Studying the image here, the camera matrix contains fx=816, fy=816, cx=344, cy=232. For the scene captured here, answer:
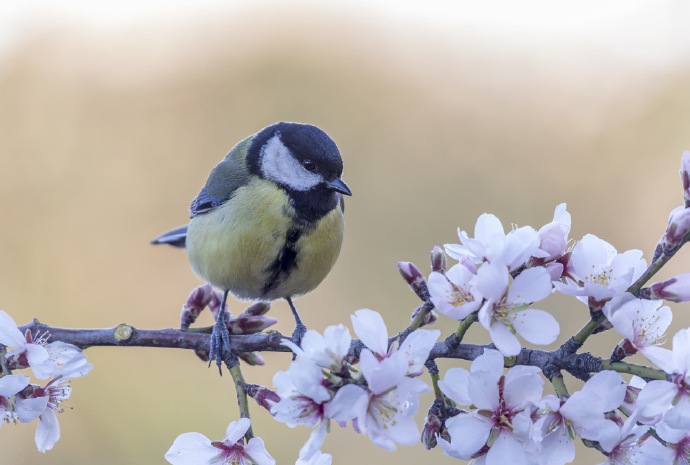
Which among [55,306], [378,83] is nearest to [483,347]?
[55,306]

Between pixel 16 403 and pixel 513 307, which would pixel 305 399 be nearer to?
pixel 513 307

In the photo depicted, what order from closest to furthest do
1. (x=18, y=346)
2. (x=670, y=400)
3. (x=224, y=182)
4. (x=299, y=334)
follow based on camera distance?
(x=670, y=400), (x=18, y=346), (x=299, y=334), (x=224, y=182)

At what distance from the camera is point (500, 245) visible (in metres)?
1.46

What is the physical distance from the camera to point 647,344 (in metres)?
1.52

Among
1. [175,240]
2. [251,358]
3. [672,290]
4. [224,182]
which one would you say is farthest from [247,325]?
[175,240]

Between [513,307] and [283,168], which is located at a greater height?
[513,307]

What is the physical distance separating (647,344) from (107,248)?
14.5 ft

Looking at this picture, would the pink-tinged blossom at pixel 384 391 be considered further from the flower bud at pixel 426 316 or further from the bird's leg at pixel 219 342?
the bird's leg at pixel 219 342

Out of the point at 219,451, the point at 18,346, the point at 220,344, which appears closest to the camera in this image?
the point at 219,451

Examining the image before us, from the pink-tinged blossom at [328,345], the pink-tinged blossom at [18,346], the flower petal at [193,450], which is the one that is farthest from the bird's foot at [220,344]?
the pink-tinged blossom at [328,345]

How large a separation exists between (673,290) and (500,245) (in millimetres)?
321

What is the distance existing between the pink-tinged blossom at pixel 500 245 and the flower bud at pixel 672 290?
212mm

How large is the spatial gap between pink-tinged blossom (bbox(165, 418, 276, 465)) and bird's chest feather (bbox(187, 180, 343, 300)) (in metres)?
1.10

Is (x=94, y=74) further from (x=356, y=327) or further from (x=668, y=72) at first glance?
(x=356, y=327)
